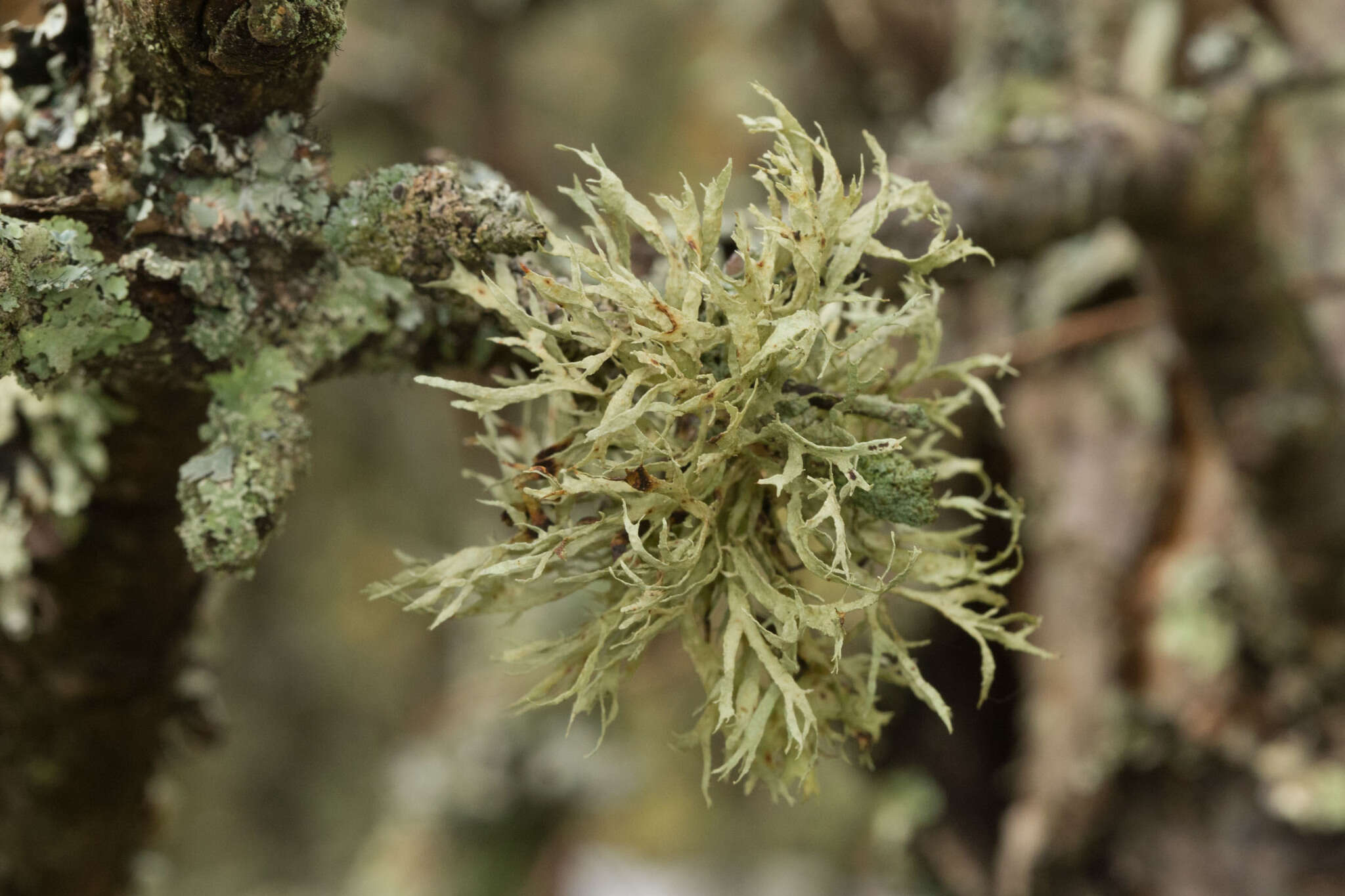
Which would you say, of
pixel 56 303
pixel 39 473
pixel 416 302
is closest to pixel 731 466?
pixel 416 302

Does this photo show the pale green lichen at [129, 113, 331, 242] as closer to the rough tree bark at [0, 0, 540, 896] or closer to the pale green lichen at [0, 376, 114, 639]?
the rough tree bark at [0, 0, 540, 896]

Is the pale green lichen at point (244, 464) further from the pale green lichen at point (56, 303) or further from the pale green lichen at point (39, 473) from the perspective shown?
the pale green lichen at point (39, 473)

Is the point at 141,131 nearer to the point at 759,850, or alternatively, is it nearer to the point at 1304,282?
the point at 1304,282

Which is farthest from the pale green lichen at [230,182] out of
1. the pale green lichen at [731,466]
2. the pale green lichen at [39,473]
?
the pale green lichen at [39,473]

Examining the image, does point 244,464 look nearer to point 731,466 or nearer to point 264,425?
point 264,425

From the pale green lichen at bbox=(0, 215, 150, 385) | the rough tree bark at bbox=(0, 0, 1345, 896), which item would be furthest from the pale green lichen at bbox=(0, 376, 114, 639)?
the pale green lichen at bbox=(0, 215, 150, 385)

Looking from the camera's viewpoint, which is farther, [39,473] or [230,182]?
[39,473]
